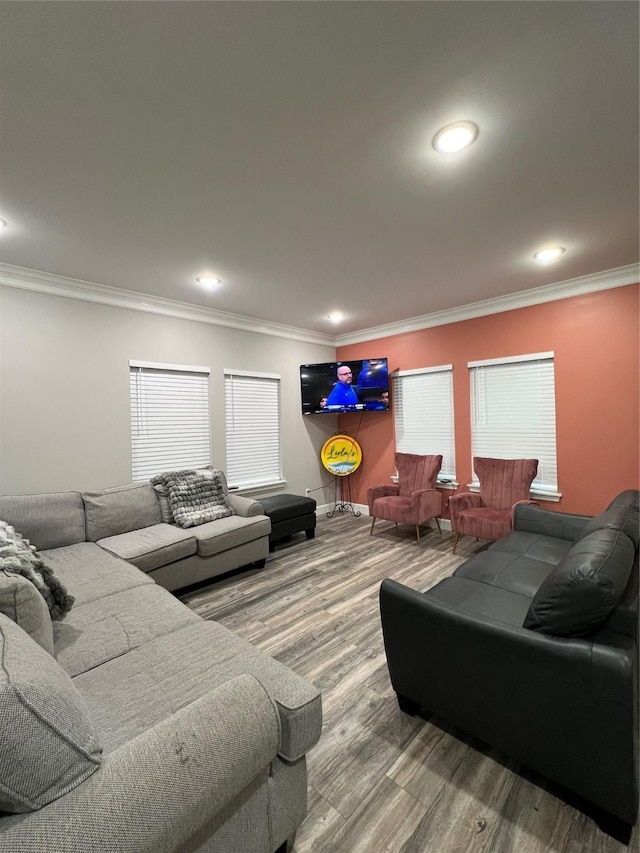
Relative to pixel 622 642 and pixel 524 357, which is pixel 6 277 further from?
pixel 524 357

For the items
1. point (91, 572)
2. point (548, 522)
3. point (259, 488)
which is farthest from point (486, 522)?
point (91, 572)

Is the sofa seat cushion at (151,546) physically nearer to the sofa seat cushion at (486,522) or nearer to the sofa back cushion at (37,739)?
the sofa back cushion at (37,739)

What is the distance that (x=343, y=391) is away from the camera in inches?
205

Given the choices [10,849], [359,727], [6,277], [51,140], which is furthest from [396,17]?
[6,277]

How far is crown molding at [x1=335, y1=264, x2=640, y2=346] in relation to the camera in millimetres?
3404

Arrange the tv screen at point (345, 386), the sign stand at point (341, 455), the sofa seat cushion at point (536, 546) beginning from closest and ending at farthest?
the sofa seat cushion at point (536, 546), the tv screen at point (345, 386), the sign stand at point (341, 455)

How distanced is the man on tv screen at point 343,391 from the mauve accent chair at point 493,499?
72.6 inches

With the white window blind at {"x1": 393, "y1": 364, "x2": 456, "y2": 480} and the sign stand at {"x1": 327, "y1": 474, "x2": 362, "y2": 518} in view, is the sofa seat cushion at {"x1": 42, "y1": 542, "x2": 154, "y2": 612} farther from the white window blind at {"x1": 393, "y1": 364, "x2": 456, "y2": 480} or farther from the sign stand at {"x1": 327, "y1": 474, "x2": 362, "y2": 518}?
the white window blind at {"x1": 393, "y1": 364, "x2": 456, "y2": 480}

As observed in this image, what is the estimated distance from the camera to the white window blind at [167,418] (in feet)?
12.4

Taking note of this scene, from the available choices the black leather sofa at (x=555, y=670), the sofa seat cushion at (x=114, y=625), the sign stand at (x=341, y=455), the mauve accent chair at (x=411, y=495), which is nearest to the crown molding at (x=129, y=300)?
the sign stand at (x=341, y=455)

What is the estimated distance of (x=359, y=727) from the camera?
175cm

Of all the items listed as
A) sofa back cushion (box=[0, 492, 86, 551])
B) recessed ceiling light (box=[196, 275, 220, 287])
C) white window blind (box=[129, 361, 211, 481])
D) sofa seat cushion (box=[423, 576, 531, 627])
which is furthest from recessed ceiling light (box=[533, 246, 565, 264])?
sofa back cushion (box=[0, 492, 86, 551])

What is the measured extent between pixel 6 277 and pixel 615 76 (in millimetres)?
4063

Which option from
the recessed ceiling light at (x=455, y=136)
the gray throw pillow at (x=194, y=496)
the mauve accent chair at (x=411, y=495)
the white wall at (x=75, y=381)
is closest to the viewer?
the recessed ceiling light at (x=455, y=136)
